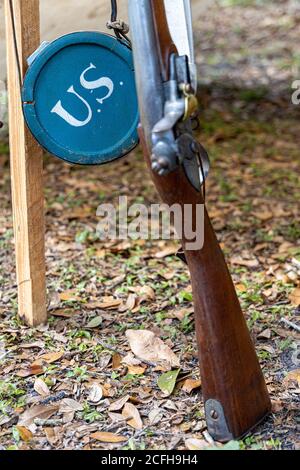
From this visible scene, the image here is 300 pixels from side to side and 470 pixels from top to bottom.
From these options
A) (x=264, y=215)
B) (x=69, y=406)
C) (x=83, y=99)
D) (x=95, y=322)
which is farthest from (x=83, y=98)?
(x=264, y=215)

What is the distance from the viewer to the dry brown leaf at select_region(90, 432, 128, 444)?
224cm

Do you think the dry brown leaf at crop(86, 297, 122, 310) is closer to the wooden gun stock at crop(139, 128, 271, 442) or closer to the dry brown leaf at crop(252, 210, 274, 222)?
the wooden gun stock at crop(139, 128, 271, 442)

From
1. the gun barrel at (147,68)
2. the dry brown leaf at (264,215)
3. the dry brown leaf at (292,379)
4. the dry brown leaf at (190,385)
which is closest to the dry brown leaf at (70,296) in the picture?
the dry brown leaf at (190,385)

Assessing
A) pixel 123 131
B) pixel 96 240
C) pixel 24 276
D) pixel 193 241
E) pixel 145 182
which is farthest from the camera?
pixel 145 182

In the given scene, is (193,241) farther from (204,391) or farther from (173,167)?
(204,391)

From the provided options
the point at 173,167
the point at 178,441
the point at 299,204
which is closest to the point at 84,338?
the point at 178,441

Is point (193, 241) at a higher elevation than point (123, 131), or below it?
below

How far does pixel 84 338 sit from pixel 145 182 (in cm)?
191

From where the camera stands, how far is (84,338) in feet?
9.17

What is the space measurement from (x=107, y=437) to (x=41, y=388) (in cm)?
36

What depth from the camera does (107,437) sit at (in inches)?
88.8

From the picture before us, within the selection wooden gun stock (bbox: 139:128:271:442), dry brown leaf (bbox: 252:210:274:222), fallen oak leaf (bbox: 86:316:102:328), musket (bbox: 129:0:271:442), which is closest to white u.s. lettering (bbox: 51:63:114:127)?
musket (bbox: 129:0:271:442)

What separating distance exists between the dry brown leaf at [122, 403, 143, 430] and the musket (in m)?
0.25

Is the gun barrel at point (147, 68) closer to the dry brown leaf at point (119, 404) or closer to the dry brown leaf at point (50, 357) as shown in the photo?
the dry brown leaf at point (119, 404)
